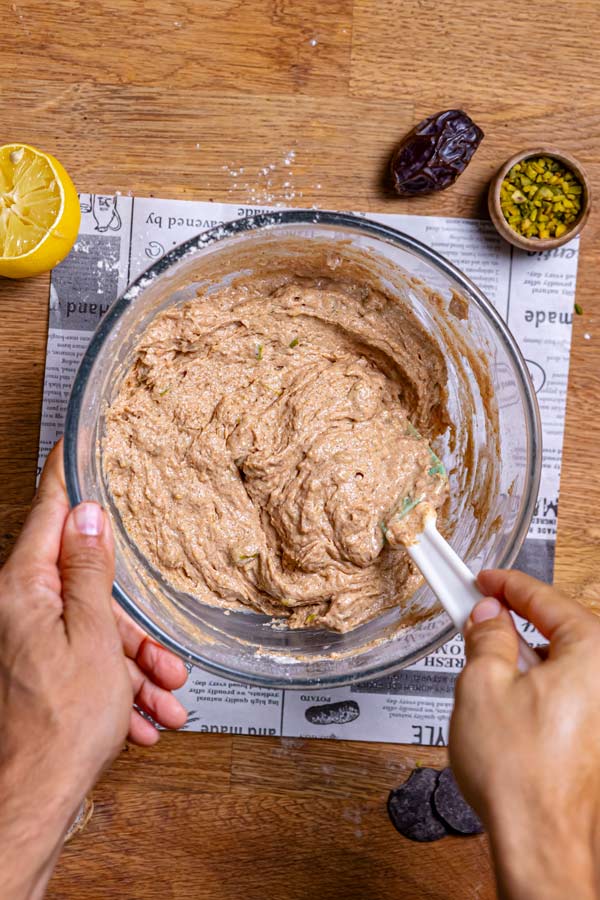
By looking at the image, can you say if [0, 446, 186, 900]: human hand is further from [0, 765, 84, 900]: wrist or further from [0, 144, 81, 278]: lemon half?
[0, 144, 81, 278]: lemon half

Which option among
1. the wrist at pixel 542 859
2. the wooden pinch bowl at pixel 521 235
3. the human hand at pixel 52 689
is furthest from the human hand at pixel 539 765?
the wooden pinch bowl at pixel 521 235

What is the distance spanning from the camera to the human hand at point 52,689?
1.17 metres

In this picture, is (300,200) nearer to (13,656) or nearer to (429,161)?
(429,161)

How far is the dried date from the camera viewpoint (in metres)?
1.50

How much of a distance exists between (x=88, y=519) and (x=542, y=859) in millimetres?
815

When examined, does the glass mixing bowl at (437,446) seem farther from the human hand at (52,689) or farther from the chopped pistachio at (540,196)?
the chopped pistachio at (540,196)

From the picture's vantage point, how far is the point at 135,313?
1.31m

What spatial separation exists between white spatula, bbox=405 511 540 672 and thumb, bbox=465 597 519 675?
0.06 m

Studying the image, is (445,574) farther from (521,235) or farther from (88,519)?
(521,235)

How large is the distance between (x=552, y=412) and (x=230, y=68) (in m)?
0.97

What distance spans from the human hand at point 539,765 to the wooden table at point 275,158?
0.62 meters

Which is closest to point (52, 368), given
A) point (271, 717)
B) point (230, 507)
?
point (230, 507)

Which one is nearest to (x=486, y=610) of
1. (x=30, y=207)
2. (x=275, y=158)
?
(x=275, y=158)

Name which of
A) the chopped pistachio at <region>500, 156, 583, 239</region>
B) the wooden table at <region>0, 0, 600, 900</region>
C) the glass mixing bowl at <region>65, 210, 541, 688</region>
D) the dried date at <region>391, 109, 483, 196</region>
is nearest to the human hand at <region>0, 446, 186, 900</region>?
the glass mixing bowl at <region>65, 210, 541, 688</region>
